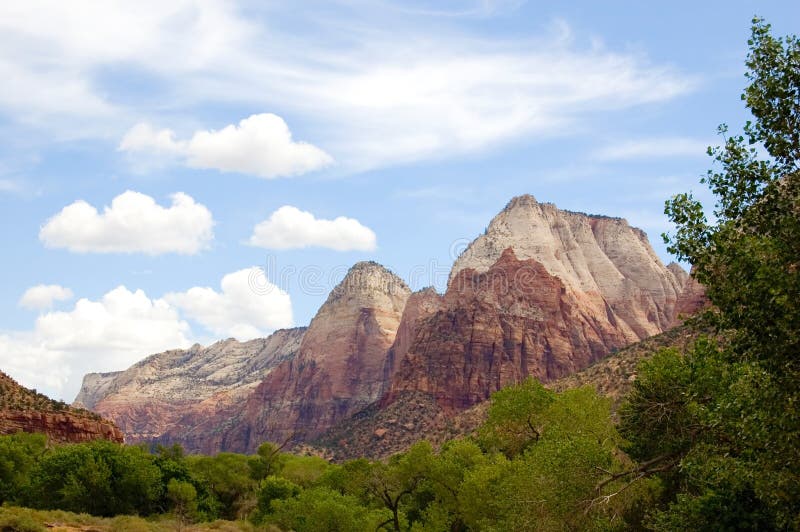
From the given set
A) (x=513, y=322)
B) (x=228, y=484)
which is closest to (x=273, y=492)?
(x=228, y=484)

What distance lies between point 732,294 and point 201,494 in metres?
53.6

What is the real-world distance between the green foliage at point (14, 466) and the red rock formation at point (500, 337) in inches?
3943

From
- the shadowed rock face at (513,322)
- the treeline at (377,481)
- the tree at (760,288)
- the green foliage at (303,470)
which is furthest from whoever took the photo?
the shadowed rock face at (513,322)

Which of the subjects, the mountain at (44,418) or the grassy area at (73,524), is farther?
the mountain at (44,418)

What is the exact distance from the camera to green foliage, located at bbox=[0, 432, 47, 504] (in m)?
54.1

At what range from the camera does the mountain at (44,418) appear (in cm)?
7556

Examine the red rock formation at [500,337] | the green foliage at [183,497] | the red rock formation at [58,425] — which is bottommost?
the green foliage at [183,497]

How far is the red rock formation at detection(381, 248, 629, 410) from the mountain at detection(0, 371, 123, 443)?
79.6 metres

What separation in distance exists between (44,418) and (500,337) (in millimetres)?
104218

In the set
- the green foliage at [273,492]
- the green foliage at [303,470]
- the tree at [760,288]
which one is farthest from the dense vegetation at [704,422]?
the green foliage at [303,470]

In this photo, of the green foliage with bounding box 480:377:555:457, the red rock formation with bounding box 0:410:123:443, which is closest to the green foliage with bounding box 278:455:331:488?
the red rock formation with bounding box 0:410:123:443

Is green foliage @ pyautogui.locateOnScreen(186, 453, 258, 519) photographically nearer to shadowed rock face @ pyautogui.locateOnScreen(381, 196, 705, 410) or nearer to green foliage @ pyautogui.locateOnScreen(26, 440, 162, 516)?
green foliage @ pyautogui.locateOnScreen(26, 440, 162, 516)

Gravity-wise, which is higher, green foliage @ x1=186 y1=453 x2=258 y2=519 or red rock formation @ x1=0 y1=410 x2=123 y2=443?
red rock formation @ x1=0 y1=410 x2=123 y2=443

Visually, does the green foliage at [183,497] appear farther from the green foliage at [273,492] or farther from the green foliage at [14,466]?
the green foliage at [14,466]
